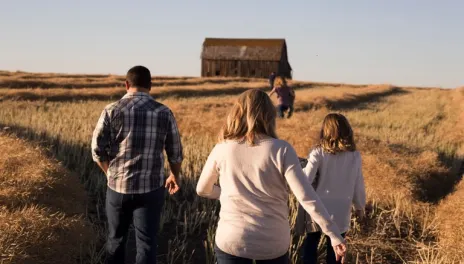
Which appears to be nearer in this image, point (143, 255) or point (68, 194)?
point (143, 255)

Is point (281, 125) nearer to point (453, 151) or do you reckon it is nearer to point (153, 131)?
point (453, 151)

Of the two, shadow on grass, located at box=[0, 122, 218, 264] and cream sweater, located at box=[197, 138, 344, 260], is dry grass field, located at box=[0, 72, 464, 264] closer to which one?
shadow on grass, located at box=[0, 122, 218, 264]

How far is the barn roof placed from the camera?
4972 cm

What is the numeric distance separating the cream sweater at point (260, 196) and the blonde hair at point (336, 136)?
1132 mm

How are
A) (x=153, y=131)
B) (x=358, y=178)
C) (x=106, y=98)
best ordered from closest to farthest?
1. (x=153, y=131)
2. (x=358, y=178)
3. (x=106, y=98)

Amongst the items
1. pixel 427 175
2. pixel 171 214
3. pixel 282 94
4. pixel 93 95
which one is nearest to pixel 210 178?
pixel 171 214

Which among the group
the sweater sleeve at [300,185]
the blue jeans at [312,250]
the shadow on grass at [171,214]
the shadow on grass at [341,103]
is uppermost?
the sweater sleeve at [300,185]

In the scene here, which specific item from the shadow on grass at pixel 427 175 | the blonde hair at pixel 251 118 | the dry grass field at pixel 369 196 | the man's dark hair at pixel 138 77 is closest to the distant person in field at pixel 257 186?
the blonde hair at pixel 251 118

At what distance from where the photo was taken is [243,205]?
7.36ft

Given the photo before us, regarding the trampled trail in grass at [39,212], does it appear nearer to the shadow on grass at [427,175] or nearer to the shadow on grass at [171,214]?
the shadow on grass at [171,214]

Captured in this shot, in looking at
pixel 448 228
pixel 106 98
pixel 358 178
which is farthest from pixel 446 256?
pixel 106 98

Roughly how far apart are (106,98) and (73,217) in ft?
57.7

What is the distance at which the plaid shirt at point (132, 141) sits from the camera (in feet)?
10.5

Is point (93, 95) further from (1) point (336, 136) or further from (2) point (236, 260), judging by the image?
(2) point (236, 260)
